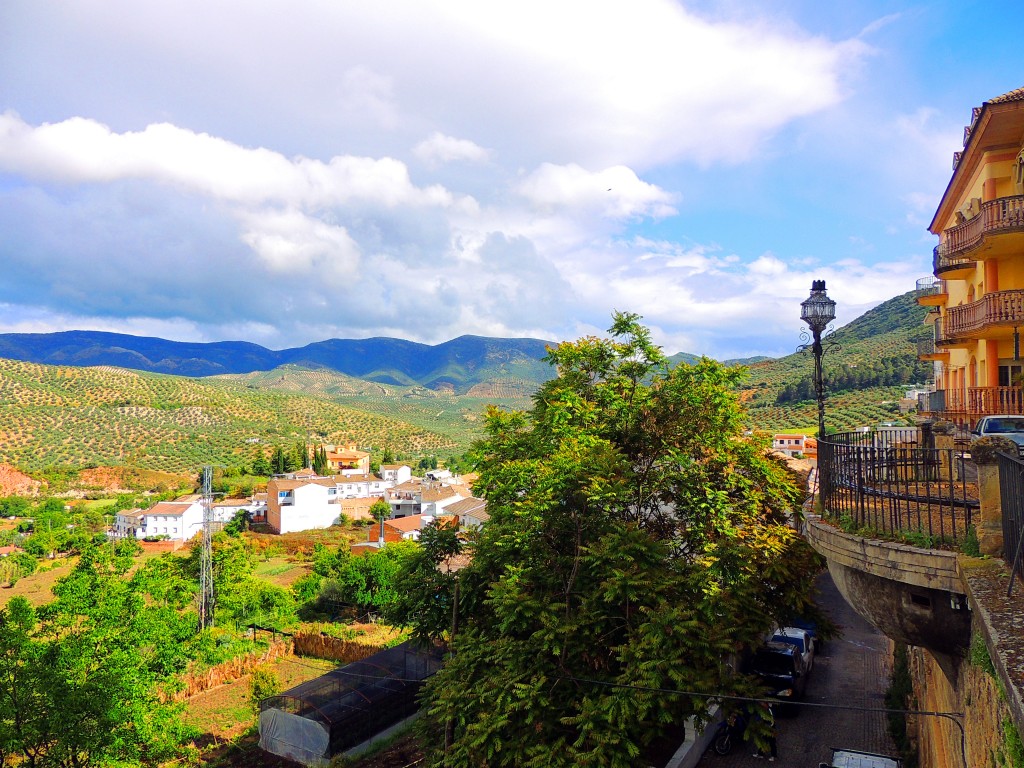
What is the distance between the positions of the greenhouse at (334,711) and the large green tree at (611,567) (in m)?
8.53

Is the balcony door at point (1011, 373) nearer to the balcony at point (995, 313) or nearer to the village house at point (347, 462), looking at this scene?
the balcony at point (995, 313)

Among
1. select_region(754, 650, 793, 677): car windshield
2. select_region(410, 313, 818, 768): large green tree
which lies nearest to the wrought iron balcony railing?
select_region(410, 313, 818, 768): large green tree

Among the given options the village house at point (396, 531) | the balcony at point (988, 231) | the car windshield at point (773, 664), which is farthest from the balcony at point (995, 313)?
the village house at point (396, 531)

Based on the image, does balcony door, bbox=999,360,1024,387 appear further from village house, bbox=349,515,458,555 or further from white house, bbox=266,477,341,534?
white house, bbox=266,477,341,534

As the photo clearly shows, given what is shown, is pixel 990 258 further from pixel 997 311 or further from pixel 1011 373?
pixel 1011 373

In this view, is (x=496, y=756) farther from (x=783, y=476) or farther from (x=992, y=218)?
(x=992, y=218)

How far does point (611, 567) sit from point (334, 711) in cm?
1460

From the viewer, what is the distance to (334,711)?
20.6m

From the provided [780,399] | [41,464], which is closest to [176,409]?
[41,464]

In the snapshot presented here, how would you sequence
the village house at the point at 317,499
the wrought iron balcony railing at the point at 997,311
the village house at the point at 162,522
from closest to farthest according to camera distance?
the wrought iron balcony railing at the point at 997,311 < the village house at the point at 162,522 < the village house at the point at 317,499

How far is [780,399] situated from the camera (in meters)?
74.4

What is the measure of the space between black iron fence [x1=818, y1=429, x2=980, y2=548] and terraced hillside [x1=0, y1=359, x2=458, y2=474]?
313 feet

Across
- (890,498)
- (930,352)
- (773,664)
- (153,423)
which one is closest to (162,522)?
(153,423)

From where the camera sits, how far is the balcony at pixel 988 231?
52.5 feet
